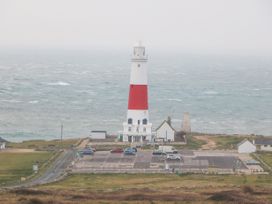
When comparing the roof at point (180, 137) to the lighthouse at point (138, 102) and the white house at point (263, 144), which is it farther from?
the white house at point (263, 144)

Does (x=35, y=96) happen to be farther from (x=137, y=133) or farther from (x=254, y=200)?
(x=254, y=200)

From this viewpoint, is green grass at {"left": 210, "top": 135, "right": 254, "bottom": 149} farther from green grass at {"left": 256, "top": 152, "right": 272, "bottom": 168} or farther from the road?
the road

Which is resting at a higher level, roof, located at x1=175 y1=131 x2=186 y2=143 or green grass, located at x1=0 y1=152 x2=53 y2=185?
roof, located at x1=175 y1=131 x2=186 y2=143

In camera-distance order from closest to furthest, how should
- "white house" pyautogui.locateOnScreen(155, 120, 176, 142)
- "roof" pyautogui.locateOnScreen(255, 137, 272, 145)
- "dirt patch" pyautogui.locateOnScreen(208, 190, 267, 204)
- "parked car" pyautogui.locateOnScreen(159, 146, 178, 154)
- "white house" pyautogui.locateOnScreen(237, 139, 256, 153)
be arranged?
1. "dirt patch" pyautogui.locateOnScreen(208, 190, 267, 204)
2. "parked car" pyautogui.locateOnScreen(159, 146, 178, 154)
3. "white house" pyautogui.locateOnScreen(237, 139, 256, 153)
4. "roof" pyautogui.locateOnScreen(255, 137, 272, 145)
5. "white house" pyautogui.locateOnScreen(155, 120, 176, 142)

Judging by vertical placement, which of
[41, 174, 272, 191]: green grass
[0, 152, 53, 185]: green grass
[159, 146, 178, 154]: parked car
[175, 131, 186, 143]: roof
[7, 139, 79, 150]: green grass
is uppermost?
[175, 131, 186, 143]: roof

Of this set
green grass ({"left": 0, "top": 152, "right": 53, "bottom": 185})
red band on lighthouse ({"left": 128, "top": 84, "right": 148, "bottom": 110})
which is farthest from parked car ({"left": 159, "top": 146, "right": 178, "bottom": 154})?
green grass ({"left": 0, "top": 152, "right": 53, "bottom": 185})

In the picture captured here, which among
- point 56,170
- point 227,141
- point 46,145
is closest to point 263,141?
point 227,141
